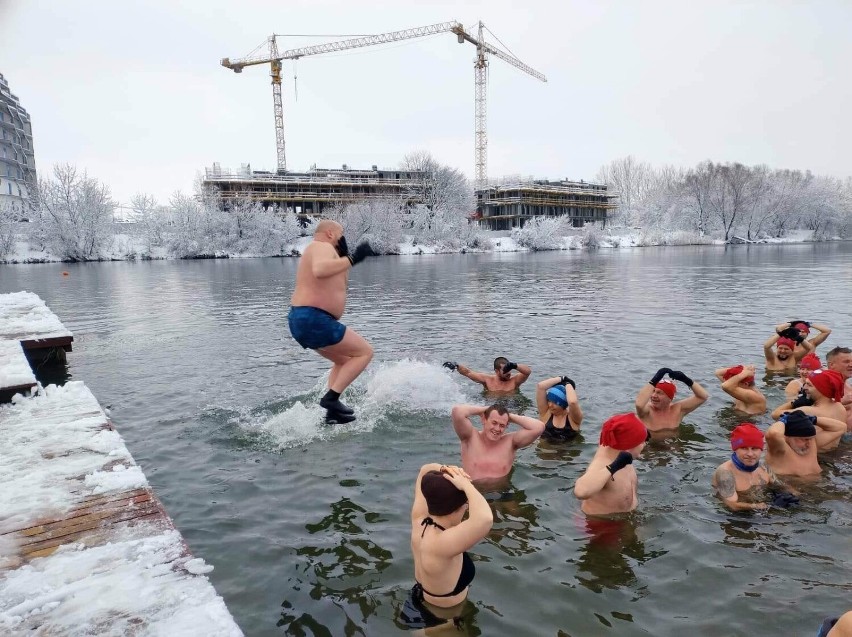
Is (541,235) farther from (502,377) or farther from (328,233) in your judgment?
(328,233)

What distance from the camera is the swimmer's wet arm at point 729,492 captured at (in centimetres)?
578

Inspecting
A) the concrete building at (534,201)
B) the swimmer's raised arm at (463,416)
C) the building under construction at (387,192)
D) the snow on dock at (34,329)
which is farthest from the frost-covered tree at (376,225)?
the swimmer's raised arm at (463,416)

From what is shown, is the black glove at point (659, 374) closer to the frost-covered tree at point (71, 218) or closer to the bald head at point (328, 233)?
the bald head at point (328, 233)

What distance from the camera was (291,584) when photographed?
15.4 ft

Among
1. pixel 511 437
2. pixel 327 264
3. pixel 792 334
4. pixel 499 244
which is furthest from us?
pixel 499 244

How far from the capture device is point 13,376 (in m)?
7.75

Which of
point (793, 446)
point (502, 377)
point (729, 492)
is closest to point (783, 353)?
point (793, 446)

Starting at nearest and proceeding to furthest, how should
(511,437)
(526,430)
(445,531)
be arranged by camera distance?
(445,531)
(526,430)
(511,437)

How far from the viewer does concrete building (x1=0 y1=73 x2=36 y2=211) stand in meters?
87.5

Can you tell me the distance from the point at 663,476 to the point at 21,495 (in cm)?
654

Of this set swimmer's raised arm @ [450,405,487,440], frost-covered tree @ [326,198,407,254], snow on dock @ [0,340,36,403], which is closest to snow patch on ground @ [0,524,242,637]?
swimmer's raised arm @ [450,405,487,440]

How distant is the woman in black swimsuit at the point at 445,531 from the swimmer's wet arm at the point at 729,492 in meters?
3.28

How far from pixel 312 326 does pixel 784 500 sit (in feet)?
17.6

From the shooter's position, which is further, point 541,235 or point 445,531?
point 541,235
